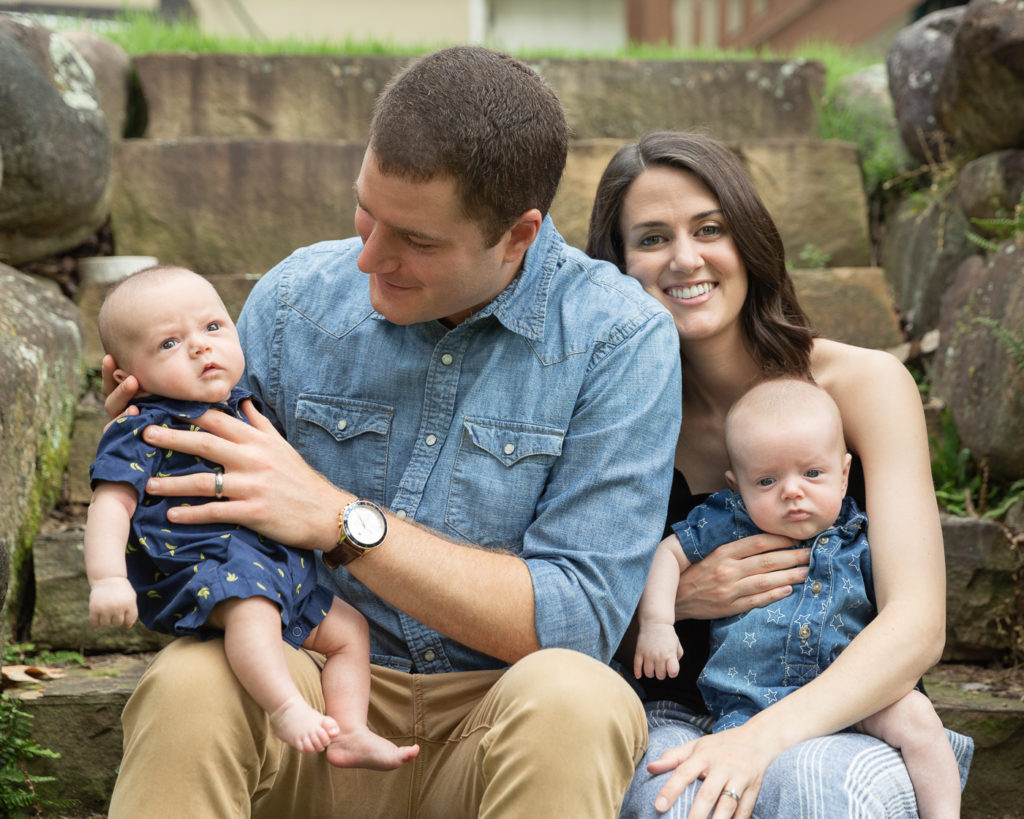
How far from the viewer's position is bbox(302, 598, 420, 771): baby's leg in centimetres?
170

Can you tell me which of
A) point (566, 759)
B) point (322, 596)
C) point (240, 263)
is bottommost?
point (566, 759)

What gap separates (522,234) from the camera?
1.96m

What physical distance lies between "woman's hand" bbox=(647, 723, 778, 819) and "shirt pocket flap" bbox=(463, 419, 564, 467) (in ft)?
1.76

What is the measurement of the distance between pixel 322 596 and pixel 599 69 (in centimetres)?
291

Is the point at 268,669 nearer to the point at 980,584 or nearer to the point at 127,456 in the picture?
the point at 127,456

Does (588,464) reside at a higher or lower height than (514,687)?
higher

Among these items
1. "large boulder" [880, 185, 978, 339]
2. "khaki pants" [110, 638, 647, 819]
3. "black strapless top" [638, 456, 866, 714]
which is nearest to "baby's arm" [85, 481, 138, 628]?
"khaki pants" [110, 638, 647, 819]

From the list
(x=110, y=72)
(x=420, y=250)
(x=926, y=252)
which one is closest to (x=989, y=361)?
(x=926, y=252)

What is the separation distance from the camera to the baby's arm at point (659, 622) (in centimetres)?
197

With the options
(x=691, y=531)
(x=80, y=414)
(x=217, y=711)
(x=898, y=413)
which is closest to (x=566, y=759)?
(x=217, y=711)

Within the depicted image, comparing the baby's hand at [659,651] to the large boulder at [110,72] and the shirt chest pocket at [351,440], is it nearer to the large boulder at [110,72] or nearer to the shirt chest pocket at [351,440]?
the shirt chest pocket at [351,440]

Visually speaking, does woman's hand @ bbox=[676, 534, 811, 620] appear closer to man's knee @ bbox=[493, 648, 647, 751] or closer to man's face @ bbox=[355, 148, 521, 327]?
man's knee @ bbox=[493, 648, 647, 751]

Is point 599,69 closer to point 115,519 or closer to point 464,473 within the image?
point 464,473

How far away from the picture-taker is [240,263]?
3.67 m
